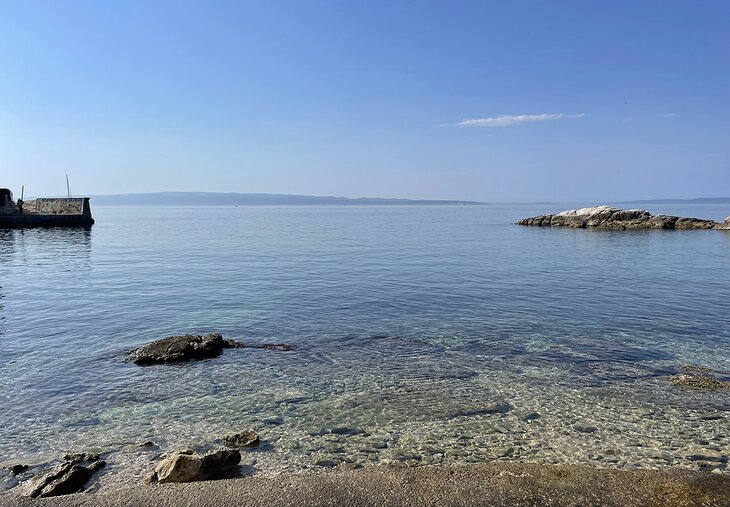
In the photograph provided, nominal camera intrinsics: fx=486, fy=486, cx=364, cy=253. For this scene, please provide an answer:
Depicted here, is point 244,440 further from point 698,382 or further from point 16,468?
point 698,382

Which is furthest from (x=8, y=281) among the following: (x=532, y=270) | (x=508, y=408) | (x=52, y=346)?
(x=532, y=270)

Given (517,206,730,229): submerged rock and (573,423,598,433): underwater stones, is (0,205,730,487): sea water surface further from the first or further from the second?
(517,206,730,229): submerged rock

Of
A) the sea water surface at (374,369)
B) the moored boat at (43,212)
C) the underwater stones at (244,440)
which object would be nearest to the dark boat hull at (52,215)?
the moored boat at (43,212)

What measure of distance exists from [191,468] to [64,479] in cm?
225

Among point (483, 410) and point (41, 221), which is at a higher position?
point (41, 221)

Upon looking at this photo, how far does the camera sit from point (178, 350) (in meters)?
16.6

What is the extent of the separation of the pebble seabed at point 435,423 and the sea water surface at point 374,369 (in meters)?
0.06

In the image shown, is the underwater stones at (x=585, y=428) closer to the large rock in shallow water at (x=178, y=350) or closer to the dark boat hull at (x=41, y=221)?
the large rock in shallow water at (x=178, y=350)

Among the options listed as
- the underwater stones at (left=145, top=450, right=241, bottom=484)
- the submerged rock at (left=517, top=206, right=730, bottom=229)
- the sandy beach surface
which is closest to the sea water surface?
the underwater stones at (left=145, top=450, right=241, bottom=484)

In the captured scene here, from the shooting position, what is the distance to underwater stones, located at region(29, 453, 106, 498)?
26.7 feet

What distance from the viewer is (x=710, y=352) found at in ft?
A: 56.6

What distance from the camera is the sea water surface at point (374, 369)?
1041 cm

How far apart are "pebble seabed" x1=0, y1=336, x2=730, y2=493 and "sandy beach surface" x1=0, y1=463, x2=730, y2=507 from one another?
4.00ft

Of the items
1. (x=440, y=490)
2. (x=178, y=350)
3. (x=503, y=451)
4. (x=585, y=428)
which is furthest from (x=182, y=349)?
(x=585, y=428)
